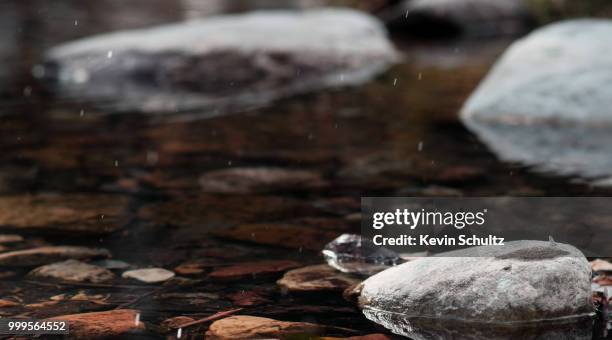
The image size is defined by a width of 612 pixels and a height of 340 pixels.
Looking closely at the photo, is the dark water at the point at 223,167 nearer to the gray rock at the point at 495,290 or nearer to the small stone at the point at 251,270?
the small stone at the point at 251,270

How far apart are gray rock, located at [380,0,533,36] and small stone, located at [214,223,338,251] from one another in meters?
13.6

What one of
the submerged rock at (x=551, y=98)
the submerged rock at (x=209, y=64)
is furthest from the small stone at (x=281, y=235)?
the submerged rock at (x=209, y=64)

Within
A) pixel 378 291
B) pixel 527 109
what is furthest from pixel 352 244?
pixel 527 109

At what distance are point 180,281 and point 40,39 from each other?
10963 millimetres

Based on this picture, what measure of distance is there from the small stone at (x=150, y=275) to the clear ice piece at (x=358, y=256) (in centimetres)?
65

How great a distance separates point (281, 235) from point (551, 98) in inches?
144

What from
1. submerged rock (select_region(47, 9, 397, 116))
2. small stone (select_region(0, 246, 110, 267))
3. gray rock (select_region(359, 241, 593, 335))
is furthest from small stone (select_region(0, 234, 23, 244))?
submerged rock (select_region(47, 9, 397, 116))

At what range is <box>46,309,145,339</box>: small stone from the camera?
8.08 ft

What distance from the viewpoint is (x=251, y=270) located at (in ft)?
10.3

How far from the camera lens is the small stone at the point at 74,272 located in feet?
9.91

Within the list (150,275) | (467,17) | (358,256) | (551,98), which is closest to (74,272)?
(150,275)

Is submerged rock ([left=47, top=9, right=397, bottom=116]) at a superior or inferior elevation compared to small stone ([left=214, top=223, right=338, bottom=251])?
superior

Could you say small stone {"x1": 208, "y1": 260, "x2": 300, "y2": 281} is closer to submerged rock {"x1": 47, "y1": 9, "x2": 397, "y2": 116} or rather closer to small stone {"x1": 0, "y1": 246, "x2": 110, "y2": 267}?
small stone {"x1": 0, "y1": 246, "x2": 110, "y2": 267}

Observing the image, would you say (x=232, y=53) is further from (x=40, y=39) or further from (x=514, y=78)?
(x=40, y=39)
